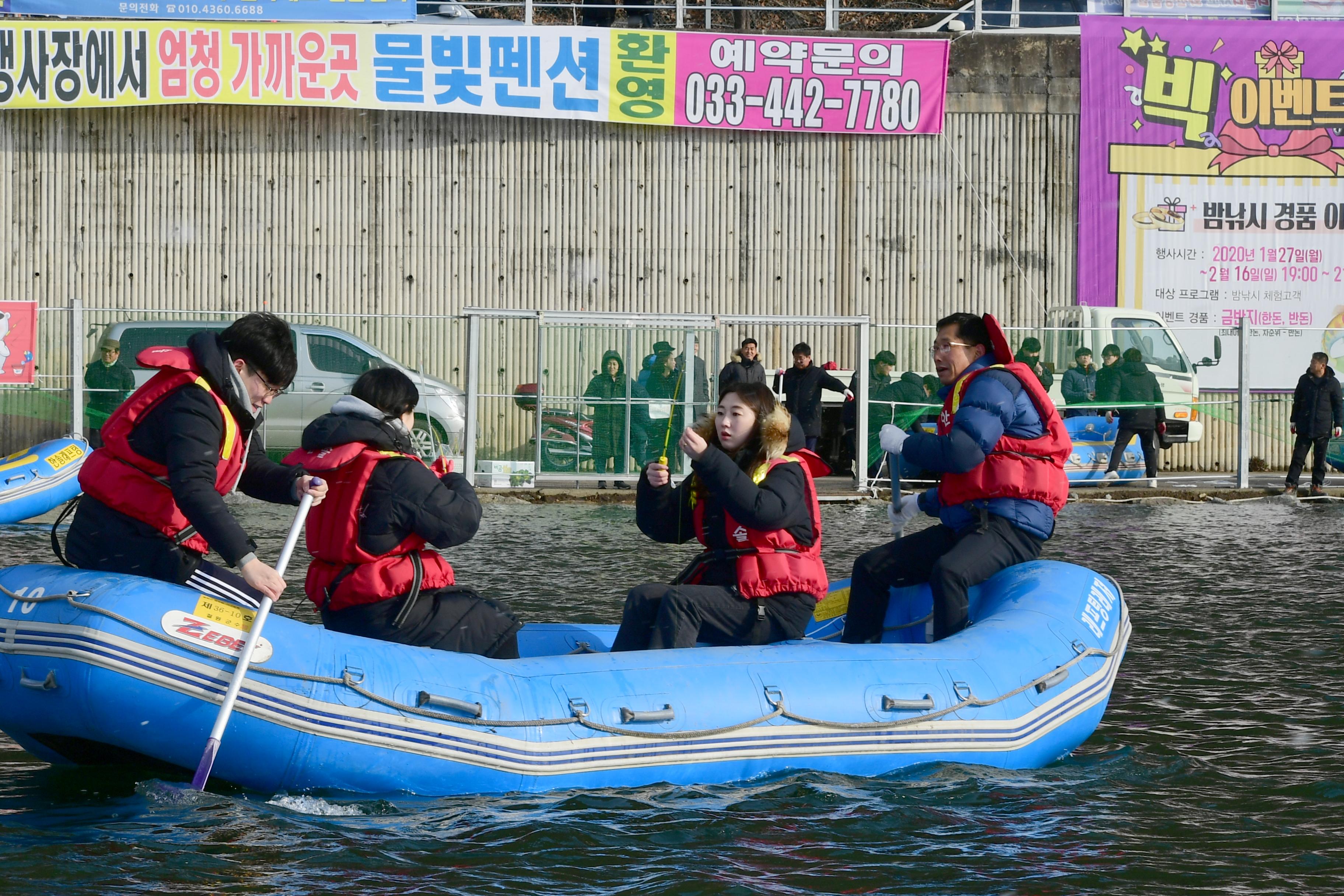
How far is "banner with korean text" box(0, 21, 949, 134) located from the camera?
1858cm

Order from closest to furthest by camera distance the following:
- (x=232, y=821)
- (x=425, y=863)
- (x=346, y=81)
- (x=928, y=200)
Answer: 1. (x=425, y=863)
2. (x=232, y=821)
3. (x=346, y=81)
4. (x=928, y=200)

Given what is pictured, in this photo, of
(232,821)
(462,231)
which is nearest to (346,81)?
(462,231)

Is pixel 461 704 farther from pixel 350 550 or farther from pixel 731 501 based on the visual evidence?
pixel 731 501

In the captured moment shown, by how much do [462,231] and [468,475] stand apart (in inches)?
165

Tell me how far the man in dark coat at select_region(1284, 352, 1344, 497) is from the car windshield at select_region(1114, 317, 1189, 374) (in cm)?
150

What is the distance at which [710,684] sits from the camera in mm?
5508

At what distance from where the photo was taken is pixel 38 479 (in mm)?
13414

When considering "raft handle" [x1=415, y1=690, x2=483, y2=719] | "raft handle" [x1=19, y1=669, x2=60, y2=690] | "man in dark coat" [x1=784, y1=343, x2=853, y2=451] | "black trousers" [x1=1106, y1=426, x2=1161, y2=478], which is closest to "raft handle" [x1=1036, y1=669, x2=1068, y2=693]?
"raft handle" [x1=415, y1=690, x2=483, y2=719]

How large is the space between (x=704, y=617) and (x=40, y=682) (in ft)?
7.77

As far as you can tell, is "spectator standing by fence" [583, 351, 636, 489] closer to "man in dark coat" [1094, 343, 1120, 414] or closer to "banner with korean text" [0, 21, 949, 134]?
"banner with korean text" [0, 21, 949, 134]

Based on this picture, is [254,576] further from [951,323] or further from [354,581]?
[951,323]

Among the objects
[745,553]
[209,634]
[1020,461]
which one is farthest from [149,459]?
[1020,461]

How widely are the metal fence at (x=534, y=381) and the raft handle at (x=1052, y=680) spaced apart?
34.7 ft

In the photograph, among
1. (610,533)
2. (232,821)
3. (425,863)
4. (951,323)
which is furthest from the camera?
(610,533)
